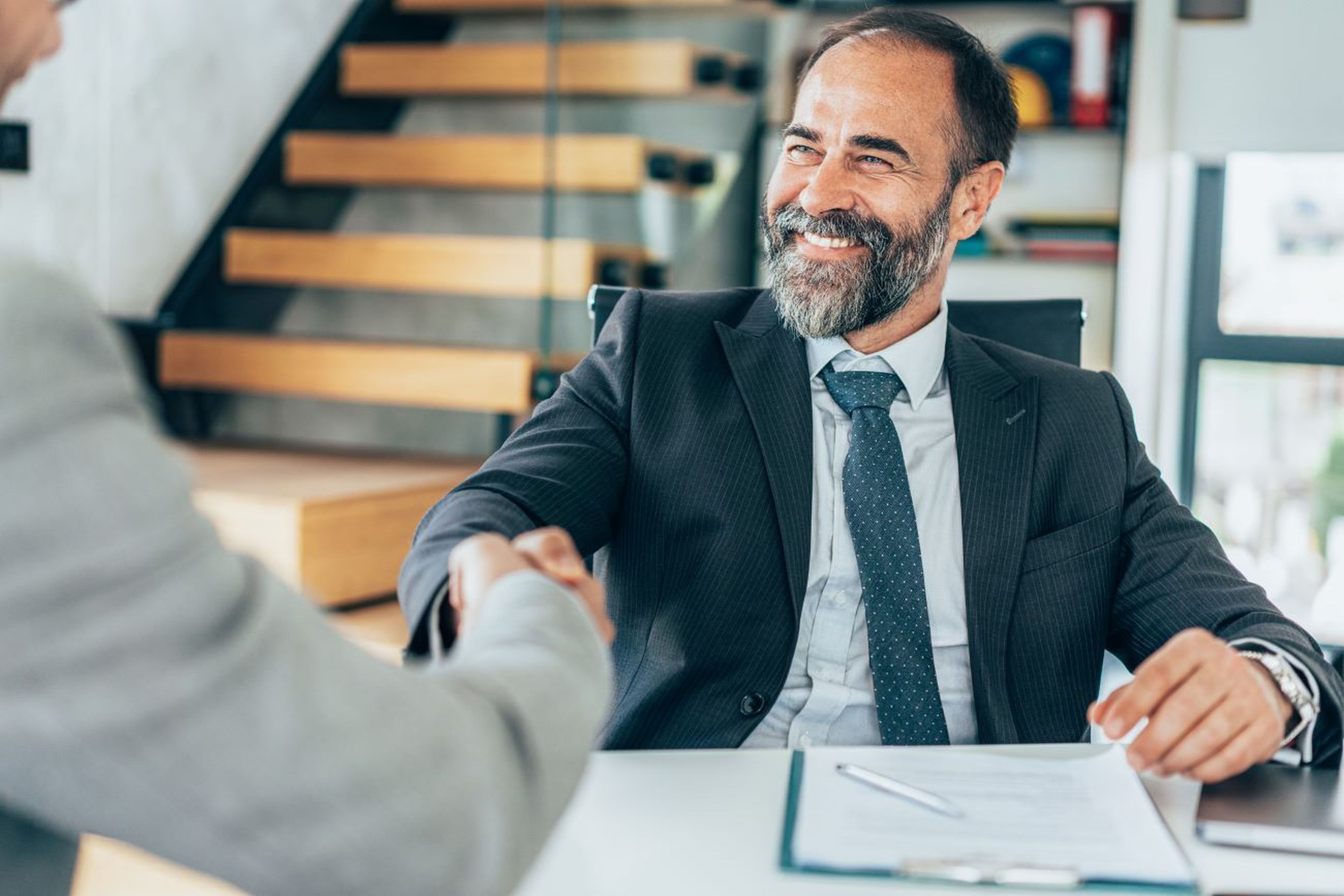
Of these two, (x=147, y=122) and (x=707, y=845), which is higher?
(x=147, y=122)

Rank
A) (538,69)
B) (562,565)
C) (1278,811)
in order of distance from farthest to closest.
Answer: (538,69)
(1278,811)
(562,565)

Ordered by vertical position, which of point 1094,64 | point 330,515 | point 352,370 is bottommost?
point 330,515

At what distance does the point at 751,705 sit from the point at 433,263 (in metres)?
2.58

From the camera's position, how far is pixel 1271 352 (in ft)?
16.4

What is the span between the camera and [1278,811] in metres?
1.02

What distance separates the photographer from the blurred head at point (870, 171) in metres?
1.69

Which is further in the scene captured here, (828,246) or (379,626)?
(379,626)

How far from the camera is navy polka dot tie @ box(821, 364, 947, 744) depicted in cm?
146

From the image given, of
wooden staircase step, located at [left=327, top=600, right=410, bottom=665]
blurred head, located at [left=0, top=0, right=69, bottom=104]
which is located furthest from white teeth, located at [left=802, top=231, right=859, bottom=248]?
wooden staircase step, located at [left=327, top=600, right=410, bottom=665]

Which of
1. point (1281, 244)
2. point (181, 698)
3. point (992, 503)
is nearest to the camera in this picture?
point (181, 698)

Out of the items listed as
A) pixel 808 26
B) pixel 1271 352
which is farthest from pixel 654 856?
pixel 808 26

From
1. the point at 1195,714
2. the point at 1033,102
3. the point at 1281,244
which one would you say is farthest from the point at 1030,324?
the point at 1281,244

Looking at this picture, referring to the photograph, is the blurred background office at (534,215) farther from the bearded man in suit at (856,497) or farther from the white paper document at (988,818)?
the white paper document at (988,818)

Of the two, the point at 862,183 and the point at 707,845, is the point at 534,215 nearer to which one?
→ the point at 862,183
